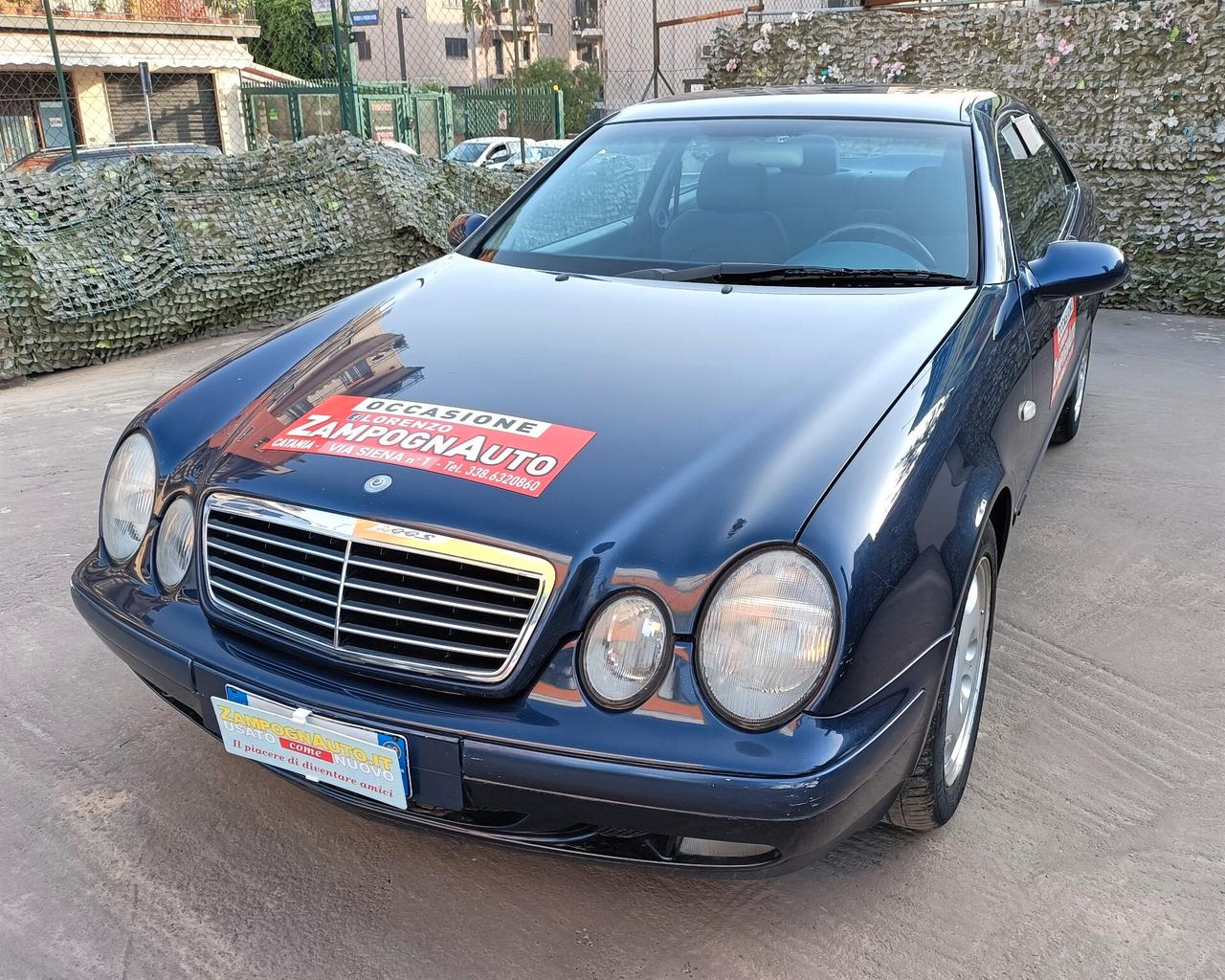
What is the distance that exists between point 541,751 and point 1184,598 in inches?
98.1

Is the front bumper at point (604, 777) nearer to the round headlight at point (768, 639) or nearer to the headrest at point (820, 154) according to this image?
the round headlight at point (768, 639)

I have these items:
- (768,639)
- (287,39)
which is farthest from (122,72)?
(768,639)

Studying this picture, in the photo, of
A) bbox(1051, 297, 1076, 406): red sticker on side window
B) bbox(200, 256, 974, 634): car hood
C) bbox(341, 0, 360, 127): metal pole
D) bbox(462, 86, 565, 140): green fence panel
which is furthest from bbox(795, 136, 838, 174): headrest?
bbox(462, 86, 565, 140): green fence panel

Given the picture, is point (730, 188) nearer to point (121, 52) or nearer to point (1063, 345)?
point (1063, 345)

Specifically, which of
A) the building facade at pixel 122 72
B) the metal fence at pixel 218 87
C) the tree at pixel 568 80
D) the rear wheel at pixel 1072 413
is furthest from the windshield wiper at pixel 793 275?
the tree at pixel 568 80

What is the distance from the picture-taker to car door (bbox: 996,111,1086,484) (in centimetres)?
291

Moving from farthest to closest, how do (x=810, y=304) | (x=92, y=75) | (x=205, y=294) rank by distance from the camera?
(x=92, y=75) < (x=205, y=294) < (x=810, y=304)

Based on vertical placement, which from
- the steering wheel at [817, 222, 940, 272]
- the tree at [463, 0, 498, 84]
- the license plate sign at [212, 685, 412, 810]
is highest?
the tree at [463, 0, 498, 84]

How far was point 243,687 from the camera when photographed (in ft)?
6.37

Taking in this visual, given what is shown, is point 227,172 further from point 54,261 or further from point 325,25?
point 325,25

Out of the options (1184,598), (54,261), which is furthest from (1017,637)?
(54,261)

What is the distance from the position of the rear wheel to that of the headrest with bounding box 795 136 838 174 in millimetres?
1796

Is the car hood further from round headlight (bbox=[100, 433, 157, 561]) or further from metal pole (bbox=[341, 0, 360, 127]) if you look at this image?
metal pole (bbox=[341, 0, 360, 127])

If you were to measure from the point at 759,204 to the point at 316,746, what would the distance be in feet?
6.55
